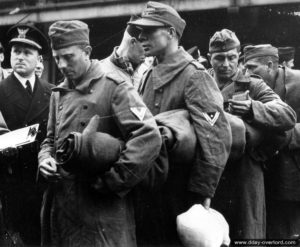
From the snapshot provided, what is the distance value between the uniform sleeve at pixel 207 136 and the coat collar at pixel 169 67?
0.58ft

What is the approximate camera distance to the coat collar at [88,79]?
139 inches

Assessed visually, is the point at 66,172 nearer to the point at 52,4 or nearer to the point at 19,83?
the point at 19,83

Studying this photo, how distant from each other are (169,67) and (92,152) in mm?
969

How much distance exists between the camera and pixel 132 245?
3.49 m

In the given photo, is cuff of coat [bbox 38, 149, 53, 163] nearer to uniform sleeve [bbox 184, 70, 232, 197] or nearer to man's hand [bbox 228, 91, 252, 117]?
uniform sleeve [bbox 184, 70, 232, 197]

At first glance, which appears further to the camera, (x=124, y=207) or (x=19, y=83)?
(x=19, y=83)

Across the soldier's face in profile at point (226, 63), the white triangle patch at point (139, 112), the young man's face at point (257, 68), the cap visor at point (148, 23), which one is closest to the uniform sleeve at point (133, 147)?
the white triangle patch at point (139, 112)

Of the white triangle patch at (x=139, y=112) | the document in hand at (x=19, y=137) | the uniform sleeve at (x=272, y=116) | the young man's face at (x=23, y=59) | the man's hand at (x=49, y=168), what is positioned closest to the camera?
the white triangle patch at (x=139, y=112)

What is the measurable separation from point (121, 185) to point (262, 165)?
5.23 feet

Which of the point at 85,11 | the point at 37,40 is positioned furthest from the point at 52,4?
the point at 37,40

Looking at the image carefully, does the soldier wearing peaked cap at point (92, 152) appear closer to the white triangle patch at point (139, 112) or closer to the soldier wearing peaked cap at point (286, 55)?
the white triangle patch at point (139, 112)

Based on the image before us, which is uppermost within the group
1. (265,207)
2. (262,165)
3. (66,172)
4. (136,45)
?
(136,45)

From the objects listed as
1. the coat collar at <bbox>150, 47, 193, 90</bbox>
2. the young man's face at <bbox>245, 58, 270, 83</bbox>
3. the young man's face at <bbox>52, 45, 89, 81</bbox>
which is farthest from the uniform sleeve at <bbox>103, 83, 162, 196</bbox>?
the young man's face at <bbox>245, 58, 270, 83</bbox>

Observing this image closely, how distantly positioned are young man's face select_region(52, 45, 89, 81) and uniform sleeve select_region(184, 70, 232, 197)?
0.70 metres
